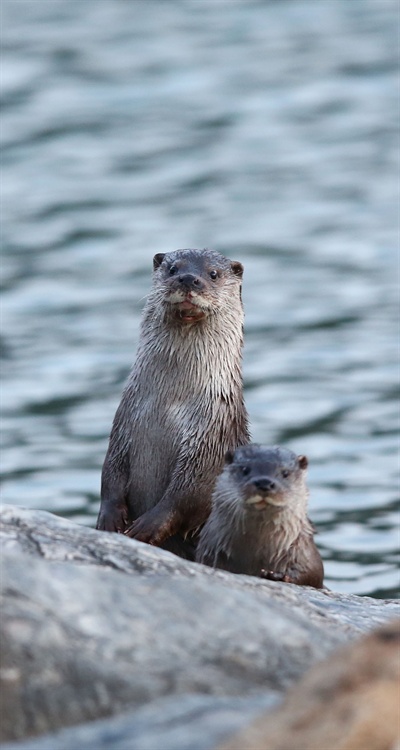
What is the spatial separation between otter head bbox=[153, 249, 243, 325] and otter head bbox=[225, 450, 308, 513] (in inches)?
24.2

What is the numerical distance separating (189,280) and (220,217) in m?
7.87

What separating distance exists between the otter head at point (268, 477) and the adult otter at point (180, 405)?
342 mm

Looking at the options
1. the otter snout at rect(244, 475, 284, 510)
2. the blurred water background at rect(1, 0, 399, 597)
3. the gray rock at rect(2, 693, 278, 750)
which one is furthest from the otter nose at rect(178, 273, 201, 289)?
the gray rock at rect(2, 693, 278, 750)

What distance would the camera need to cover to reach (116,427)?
20.4ft

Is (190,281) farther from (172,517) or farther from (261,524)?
(261,524)

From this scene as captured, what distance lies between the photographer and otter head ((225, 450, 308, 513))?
5375 millimetres

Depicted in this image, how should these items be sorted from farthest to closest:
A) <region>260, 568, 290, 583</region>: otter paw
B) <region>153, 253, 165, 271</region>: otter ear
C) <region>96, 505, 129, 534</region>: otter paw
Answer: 1. <region>153, 253, 165, 271</region>: otter ear
2. <region>96, 505, 129, 534</region>: otter paw
3. <region>260, 568, 290, 583</region>: otter paw

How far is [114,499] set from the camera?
6.08 m

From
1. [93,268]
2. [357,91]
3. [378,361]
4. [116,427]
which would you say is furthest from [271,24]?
[116,427]

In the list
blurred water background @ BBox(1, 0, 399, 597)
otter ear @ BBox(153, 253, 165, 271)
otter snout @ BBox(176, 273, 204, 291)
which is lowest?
otter snout @ BBox(176, 273, 204, 291)

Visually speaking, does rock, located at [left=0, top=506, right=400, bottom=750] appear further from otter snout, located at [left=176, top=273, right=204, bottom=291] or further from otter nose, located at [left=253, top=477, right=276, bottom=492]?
otter snout, located at [left=176, top=273, right=204, bottom=291]

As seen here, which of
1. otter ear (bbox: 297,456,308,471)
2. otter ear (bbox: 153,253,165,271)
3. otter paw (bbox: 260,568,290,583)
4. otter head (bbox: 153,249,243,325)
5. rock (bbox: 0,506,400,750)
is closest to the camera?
rock (bbox: 0,506,400,750)

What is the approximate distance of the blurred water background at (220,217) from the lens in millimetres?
9648

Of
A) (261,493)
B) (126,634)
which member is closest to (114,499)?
(261,493)
